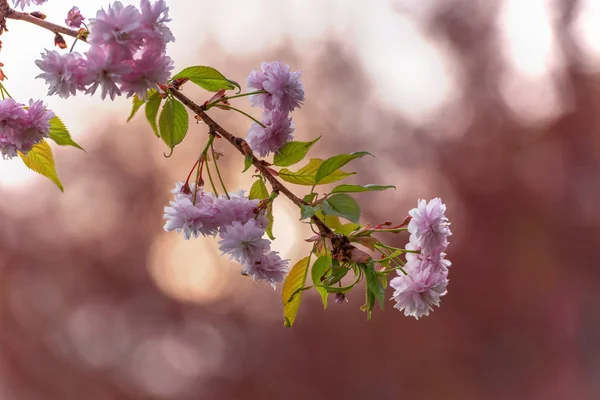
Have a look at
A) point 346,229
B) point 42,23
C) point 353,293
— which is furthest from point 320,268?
point 353,293

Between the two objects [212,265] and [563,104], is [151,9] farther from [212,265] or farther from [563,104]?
[563,104]

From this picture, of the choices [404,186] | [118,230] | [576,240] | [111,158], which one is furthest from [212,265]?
[576,240]

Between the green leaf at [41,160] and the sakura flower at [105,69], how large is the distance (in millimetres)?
174

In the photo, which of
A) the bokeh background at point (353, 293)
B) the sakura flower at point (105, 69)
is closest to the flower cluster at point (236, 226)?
the sakura flower at point (105, 69)

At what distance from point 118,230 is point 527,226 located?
56.0 inches

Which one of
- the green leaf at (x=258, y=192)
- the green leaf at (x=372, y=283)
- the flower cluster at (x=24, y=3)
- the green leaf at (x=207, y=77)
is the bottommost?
the green leaf at (x=372, y=283)

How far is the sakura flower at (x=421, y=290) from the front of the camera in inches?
17.3

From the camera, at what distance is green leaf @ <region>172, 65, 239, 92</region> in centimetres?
41

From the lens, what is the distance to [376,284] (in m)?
0.38

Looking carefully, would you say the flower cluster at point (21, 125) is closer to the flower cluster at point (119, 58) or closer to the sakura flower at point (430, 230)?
the flower cluster at point (119, 58)

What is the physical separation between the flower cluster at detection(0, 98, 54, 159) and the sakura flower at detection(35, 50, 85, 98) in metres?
0.08

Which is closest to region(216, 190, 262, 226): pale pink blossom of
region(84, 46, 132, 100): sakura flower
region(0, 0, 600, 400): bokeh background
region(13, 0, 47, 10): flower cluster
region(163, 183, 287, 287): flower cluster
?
region(163, 183, 287, 287): flower cluster

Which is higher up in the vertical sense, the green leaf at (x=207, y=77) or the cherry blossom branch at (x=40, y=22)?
the green leaf at (x=207, y=77)

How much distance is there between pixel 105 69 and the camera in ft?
1.15
